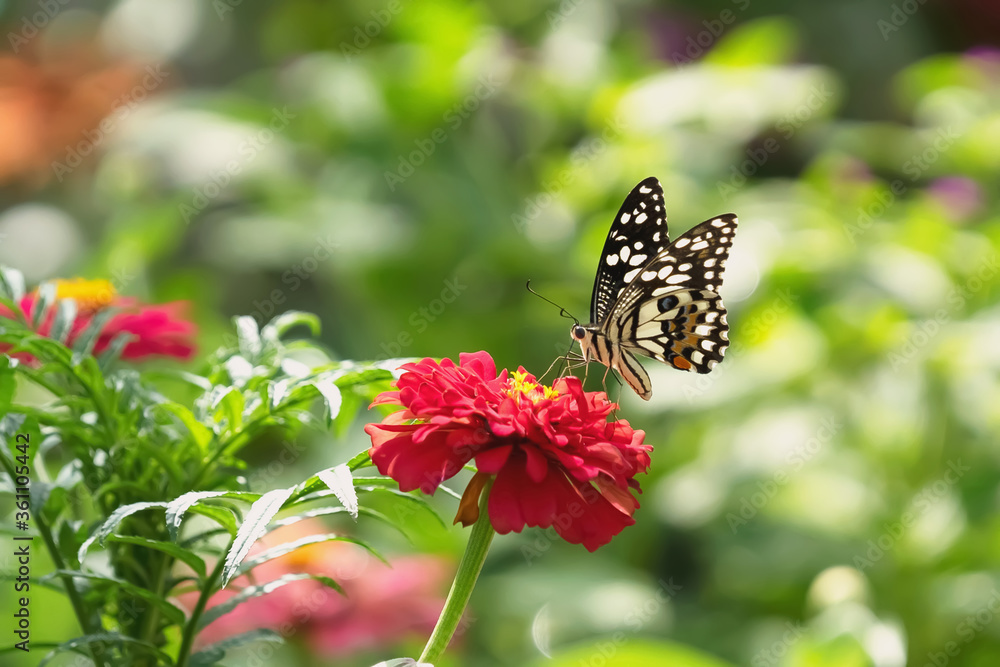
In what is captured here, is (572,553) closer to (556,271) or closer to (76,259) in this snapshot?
(556,271)

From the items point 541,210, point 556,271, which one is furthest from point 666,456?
point 541,210
